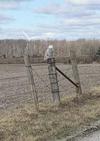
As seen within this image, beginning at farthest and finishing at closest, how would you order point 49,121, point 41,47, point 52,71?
1. point 41,47
2. point 52,71
3. point 49,121

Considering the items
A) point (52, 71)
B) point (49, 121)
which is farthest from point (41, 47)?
point (49, 121)

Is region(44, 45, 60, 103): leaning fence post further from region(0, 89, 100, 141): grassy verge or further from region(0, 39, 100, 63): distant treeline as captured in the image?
region(0, 39, 100, 63): distant treeline

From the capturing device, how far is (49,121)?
34.8ft

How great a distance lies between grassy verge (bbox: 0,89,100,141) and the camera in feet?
30.7

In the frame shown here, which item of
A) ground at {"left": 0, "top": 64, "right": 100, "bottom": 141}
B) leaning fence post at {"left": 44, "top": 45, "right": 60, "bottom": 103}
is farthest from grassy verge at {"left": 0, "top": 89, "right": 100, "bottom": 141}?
leaning fence post at {"left": 44, "top": 45, "right": 60, "bottom": 103}

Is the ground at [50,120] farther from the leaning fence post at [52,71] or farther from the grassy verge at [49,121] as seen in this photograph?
the leaning fence post at [52,71]

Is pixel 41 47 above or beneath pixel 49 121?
beneath

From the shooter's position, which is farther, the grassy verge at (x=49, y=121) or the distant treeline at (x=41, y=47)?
the distant treeline at (x=41, y=47)

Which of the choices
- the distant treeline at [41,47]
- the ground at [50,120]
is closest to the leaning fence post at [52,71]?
the ground at [50,120]

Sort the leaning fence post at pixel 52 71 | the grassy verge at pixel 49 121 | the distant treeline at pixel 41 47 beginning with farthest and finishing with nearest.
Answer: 1. the distant treeline at pixel 41 47
2. the leaning fence post at pixel 52 71
3. the grassy verge at pixel 49 121

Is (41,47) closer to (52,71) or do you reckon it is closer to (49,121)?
(52,71)

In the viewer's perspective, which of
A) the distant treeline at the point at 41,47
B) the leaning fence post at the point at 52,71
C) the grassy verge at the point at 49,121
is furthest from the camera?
the distant treeline at the point at 41,47

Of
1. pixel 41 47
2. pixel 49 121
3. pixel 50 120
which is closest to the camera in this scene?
pixel 49 121

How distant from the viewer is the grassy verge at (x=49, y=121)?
9.34 metres
